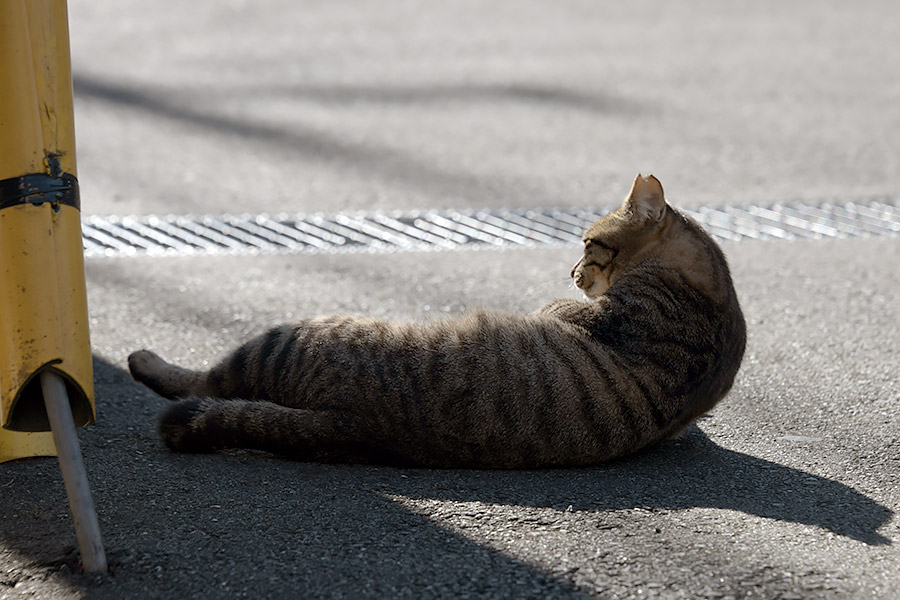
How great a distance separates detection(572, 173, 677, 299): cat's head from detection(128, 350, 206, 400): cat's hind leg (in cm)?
136

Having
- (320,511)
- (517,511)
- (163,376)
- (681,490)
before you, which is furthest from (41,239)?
(681,490)

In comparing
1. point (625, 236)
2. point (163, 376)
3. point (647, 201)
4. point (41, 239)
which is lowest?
point (163, 376)

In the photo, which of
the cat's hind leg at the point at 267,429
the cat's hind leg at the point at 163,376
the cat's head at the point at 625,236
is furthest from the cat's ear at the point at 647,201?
the cat's hind leg at the point at 163,376

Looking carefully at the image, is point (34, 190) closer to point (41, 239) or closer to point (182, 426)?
point (41, 239)

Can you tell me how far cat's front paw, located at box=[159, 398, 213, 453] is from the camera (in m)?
3.21

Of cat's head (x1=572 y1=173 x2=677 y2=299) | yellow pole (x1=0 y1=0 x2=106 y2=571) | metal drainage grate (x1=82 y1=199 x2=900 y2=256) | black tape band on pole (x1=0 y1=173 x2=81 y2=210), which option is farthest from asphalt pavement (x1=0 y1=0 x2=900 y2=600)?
black tape band on pole (x1=0 y1=173 x2=81 y2=210)

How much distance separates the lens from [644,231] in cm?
367

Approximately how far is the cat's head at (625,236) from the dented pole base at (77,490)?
1.86 metres

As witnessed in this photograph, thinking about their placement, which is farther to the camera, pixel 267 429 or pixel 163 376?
pixel 163 376

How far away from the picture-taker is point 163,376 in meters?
3.66

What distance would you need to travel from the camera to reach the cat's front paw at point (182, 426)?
3.21 m

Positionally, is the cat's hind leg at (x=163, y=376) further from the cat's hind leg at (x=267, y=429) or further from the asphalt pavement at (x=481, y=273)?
the cat's hind leg at (x=267, y=429)

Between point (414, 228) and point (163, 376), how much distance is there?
7.80 feet

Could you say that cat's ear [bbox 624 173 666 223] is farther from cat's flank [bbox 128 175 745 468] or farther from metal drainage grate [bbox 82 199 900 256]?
metal drainage grate [bbox 82 199 900 256]
